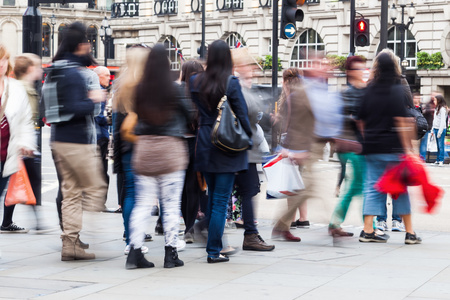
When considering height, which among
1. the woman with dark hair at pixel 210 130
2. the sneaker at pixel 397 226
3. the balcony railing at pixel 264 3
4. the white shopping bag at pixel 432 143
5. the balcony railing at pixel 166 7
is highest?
the balcony railing at pixel 166 7

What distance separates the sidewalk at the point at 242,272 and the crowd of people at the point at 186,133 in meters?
0.21

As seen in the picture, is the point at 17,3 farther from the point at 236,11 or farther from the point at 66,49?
the point at 66,49

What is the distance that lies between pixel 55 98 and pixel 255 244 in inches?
92.3

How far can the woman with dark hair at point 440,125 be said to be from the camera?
2267cm

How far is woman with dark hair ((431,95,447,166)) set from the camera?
74.4ft

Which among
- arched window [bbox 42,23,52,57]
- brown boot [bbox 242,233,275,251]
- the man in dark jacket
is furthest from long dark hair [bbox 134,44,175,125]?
arched window [bbox 42,23,52,57]

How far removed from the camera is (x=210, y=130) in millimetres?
7715

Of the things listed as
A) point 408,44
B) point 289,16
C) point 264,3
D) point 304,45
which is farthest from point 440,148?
point 264,3

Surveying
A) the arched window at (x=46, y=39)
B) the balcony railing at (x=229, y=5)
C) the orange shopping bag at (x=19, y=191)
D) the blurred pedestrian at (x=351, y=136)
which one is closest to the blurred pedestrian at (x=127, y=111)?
the orange shopping bag at (x=19, y=191)

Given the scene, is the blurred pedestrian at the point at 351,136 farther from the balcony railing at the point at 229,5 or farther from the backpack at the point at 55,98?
the balcony railing at the point at 229,5

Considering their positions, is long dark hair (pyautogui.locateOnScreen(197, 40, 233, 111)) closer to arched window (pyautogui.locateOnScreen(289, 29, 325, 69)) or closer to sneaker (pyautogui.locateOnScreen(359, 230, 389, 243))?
sneaker (pyautogui.locateOnScreen(359, 230, 389, 243))

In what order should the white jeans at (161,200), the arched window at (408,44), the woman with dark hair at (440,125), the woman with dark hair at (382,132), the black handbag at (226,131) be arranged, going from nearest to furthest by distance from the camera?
the white jeans at (161,200), the black handbag at (226,131), the woman with dark hair at (382,132), the woman with dark hair at (440,125), the arched window at (408,44)

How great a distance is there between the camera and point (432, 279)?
694 cm

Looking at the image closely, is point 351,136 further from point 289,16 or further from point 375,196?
point 289,16
